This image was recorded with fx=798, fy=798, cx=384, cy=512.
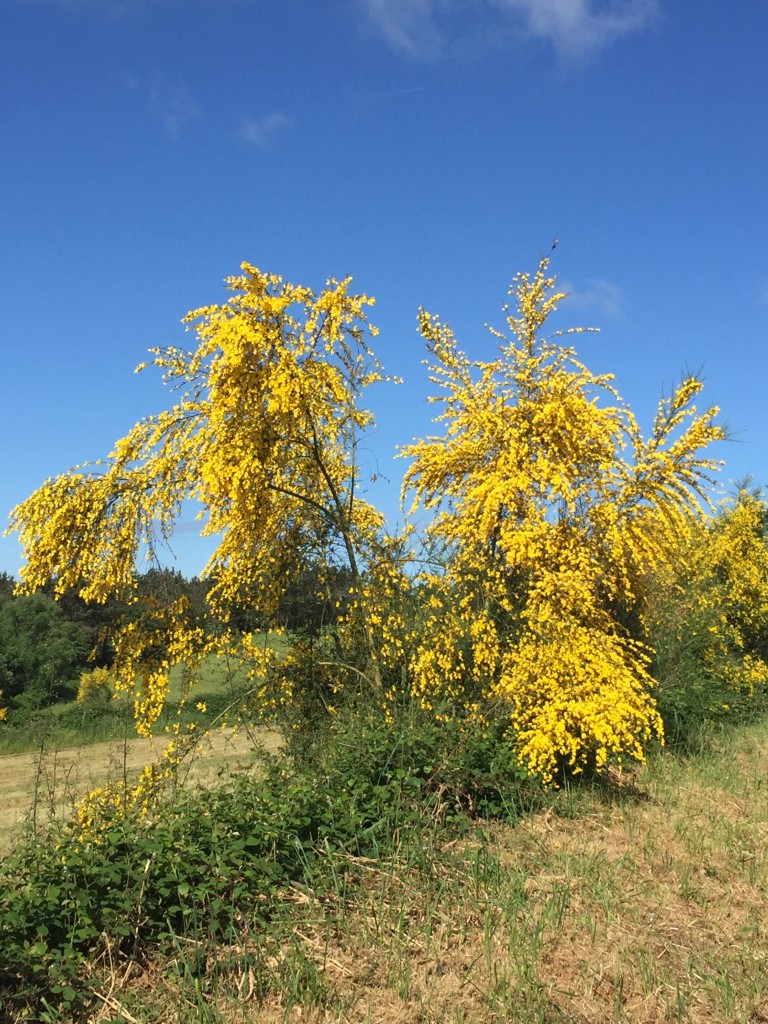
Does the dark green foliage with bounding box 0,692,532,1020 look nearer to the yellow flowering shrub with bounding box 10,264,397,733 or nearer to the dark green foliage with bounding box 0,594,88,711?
the yellow flowering shrub with bounding box 10,264,397,733

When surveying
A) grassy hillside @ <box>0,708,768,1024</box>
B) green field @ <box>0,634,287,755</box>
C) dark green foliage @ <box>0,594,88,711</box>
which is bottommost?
grassy hillside @ <box>0,708,768,1024</box>

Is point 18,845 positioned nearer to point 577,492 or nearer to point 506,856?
point 506,856

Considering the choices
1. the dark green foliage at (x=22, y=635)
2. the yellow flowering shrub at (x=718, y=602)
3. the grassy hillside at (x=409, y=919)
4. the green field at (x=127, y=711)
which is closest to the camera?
the grassy hillside at (x=409, y=919)

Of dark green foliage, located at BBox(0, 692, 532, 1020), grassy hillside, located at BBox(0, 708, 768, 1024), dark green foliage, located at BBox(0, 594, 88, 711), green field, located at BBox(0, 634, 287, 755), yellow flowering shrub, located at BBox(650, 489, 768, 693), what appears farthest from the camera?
dark green foliage, located at BBox(0, 594, 88, 711)

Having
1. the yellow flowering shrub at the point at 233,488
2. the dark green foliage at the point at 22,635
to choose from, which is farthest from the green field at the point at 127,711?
the dark green foliage at the point at 22,635

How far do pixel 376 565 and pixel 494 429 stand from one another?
7.92ft

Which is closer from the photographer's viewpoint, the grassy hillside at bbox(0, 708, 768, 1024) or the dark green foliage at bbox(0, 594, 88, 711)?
the grassy hillside at bbox(0, 708, 768, 1024)

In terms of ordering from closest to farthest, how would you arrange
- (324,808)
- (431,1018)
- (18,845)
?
(431,1018)
(18,845)
(324,808)

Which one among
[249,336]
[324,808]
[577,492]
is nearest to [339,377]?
[249,336]

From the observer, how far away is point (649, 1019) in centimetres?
407

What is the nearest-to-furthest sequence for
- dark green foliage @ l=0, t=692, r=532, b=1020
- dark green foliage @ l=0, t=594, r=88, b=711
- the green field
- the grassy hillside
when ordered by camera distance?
the grassy hillside, dark green foliage @ l=0, t=692, r=532, b=1020, the green field, dark green foliage @ l=0, t=594, r=88, b=711

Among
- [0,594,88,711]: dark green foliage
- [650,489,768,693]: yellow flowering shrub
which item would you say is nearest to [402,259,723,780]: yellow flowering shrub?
[650,489,768,693]: yellow flowering shrub

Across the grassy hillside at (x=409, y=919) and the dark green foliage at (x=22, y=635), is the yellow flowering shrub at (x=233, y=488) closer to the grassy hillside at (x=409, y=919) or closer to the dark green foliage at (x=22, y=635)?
the grassy hillside at (x=409, y=919)

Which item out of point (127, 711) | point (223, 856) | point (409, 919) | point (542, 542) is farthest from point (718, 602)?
point (223, 856)
